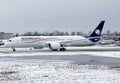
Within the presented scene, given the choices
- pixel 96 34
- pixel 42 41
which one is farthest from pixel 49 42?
pixel 96 34

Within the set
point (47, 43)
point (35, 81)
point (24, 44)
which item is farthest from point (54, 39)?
point (35, 81)

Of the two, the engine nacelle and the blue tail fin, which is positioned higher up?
the blue tail fin

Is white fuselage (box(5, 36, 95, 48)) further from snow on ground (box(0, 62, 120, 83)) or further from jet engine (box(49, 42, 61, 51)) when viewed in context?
snow on ground (box(0, 62, 120, 83))

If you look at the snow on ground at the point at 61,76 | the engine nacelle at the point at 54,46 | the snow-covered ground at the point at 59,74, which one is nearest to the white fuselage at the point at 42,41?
the engine nacelle at the point at 54,46

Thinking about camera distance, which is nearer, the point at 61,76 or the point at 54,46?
the point at 61,76

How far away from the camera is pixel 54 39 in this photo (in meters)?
56.7

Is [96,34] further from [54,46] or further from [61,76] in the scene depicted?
[61,76]

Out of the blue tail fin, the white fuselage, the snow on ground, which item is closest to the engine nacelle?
the white fuselage

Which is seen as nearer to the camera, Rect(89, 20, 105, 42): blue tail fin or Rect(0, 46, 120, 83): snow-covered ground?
Rect(0, 46, 120, 83): snow-covered ground

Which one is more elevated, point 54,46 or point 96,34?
point 96,34

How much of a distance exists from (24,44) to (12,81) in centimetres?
4133

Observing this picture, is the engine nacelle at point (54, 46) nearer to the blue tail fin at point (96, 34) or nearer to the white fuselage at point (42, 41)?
the white fuselage at point (42, 41)

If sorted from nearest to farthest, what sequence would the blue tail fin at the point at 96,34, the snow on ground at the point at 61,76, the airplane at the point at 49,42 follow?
the snow on ground at the point at 61,76 < the airplane at the point at 49,42 < the blue tail fin at the point at 96,34

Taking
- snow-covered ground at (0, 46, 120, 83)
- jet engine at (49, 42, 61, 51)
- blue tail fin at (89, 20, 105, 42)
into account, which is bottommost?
snow-covered ground at (0, 46, 120, 83)
